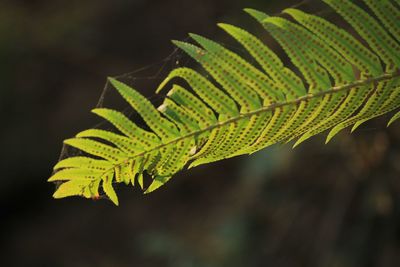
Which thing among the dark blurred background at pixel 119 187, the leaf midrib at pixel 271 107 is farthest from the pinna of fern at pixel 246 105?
the dark blurred background at pixel 119 187

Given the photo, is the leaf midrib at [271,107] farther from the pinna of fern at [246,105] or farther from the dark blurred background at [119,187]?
the dark blurred background at [119,187]

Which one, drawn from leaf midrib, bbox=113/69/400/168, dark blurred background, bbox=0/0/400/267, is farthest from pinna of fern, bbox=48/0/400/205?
dark blurred background, bbox=0/0/400/267

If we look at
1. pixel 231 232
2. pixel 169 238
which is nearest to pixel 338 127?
pixel 231 232

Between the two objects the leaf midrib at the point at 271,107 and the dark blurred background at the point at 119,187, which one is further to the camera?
the dark blurred background at the point at 119,187

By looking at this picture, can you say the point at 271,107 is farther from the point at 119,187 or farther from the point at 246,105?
the point at 119,187

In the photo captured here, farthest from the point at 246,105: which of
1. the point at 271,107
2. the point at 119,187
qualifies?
the point at 119,187

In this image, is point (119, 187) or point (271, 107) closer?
point (271, 107)
